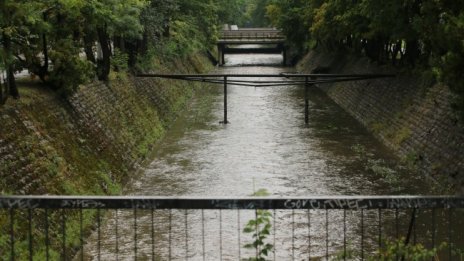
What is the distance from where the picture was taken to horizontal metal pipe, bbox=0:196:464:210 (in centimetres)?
536

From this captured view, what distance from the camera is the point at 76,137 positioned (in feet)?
55.6

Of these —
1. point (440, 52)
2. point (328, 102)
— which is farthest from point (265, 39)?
point (440, 52)

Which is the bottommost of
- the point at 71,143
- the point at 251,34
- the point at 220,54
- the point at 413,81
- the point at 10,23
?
the point at 220,54

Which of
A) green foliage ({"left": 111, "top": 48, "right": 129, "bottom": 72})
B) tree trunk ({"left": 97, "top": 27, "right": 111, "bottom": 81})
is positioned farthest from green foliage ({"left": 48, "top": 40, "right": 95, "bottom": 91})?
green foliage ({"left": 111, "top": 48, "right": 129, "bottom": 72})

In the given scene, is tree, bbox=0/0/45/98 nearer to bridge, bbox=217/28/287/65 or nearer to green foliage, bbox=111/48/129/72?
green foliage, bbox=111/48/129/72

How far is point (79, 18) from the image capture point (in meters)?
19.2

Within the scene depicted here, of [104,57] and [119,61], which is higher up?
[104,57]

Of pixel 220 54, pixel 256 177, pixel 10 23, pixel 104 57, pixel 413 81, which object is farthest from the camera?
pixel 220 54

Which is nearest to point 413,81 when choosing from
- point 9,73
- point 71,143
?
point 71,143

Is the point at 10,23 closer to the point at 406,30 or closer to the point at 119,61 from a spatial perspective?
the point at 406,30

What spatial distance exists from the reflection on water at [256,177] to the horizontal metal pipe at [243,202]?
77 centimetres

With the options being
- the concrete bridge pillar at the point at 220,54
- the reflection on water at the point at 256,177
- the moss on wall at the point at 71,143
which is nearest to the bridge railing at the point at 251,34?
the concrete bridge pillar at the point at 220,54

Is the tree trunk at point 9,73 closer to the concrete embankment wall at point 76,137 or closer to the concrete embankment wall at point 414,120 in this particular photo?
the concrete embankment wall at point 76,137

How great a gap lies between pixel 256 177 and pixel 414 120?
7.10 meters
